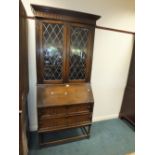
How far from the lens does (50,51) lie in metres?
2.00

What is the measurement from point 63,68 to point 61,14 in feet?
2.64

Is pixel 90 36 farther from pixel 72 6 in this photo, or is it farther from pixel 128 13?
pixel 128 13

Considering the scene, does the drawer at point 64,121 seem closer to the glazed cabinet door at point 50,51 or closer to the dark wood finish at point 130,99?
the glazed cabinet door at point 50,51

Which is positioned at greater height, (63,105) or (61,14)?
(61,14)

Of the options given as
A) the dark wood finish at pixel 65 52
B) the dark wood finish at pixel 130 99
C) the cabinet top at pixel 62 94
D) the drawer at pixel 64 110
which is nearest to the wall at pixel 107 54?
the dark wood finish at pixel 130 99

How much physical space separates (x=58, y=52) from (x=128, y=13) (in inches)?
71.8

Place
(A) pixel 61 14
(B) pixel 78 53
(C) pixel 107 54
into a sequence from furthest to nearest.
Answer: (C) pixel 107 54 → (B) pixel 78 53 → (A) pixel 61 14

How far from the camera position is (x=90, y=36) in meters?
2.12

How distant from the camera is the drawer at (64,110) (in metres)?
1.93

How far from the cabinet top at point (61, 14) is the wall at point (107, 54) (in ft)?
1.19

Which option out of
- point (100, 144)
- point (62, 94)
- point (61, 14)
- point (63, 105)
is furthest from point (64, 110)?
point (61, 14)

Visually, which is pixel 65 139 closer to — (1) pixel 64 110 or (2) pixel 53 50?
(1) pixel 64 110

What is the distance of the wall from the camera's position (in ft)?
7.43

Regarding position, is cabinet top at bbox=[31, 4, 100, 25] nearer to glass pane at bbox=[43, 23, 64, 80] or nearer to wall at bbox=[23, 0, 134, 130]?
glass pane at bbox=[43, 23, 64, 80]
